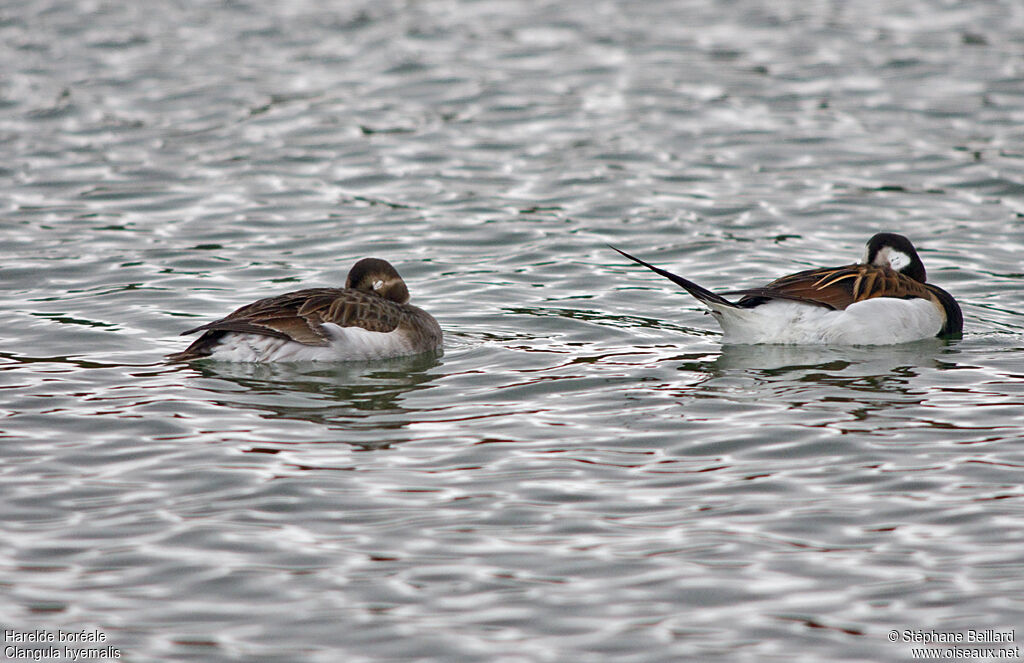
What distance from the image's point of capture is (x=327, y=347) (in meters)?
10.0

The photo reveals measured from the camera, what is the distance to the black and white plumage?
10461mm

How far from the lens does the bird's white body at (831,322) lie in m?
10.5

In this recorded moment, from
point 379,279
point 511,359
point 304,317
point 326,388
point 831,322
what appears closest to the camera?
point 326,388

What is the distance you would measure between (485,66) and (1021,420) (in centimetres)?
1348

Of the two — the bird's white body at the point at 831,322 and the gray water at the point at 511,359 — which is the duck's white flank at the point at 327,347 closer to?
the gray water at the point at 511,359

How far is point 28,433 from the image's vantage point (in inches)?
328

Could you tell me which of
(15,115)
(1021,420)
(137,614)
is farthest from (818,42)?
(137,614)

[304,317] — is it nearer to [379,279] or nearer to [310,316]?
[310,316]

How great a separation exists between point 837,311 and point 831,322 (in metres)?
0.10

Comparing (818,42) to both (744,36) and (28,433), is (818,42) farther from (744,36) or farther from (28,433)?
(28,433)

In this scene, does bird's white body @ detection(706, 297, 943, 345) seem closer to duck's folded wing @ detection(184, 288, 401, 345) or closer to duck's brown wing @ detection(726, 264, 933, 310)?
duck's brown wing @ detection(726, 264, 933, 310)

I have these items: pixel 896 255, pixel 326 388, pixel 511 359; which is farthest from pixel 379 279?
pixel 896 255

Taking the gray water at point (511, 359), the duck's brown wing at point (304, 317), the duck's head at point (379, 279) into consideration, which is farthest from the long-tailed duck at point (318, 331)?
the duck's head at point (379, 279)

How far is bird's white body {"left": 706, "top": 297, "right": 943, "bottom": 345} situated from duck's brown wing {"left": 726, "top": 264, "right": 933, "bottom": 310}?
0.20ft
